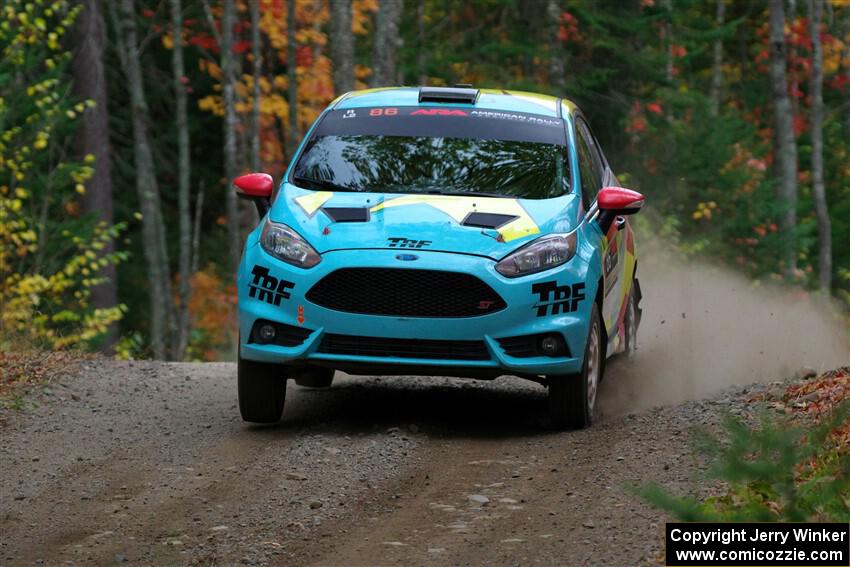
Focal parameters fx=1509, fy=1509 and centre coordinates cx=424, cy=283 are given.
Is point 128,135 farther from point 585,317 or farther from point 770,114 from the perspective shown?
point 585,317

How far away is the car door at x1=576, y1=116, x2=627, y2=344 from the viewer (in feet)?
33.5

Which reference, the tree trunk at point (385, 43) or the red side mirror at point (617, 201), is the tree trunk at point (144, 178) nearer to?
the tree trunk at point (385, 43)

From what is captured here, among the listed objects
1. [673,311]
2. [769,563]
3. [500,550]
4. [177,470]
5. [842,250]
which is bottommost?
[842,250]

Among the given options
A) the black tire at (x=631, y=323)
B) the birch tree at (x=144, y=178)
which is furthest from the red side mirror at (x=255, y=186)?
the birch tree at (x=144, y=178)

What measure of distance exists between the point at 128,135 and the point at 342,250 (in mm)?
29064

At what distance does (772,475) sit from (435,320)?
376 centimetres

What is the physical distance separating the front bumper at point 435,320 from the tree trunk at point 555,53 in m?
19.7

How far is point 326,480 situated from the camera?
8047 millimetres

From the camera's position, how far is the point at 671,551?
19.6 feet

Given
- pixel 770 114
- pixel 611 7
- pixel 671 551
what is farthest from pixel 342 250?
pixel 770 114

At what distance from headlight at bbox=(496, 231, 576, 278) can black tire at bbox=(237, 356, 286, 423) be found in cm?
166

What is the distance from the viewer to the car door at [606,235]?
10.2 meters

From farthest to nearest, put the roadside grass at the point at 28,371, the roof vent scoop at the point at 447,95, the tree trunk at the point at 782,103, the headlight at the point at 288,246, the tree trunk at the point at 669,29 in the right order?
the tree trunk at the point at 782,103 → the tree trunk at the point at 669,29 → the roof vent scoop at the point at 447,95 → the roadside grass at the point at 28,371 → the headlight at the point at 288,246

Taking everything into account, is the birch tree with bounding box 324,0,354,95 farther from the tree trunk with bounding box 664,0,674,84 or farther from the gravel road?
the gravel road
